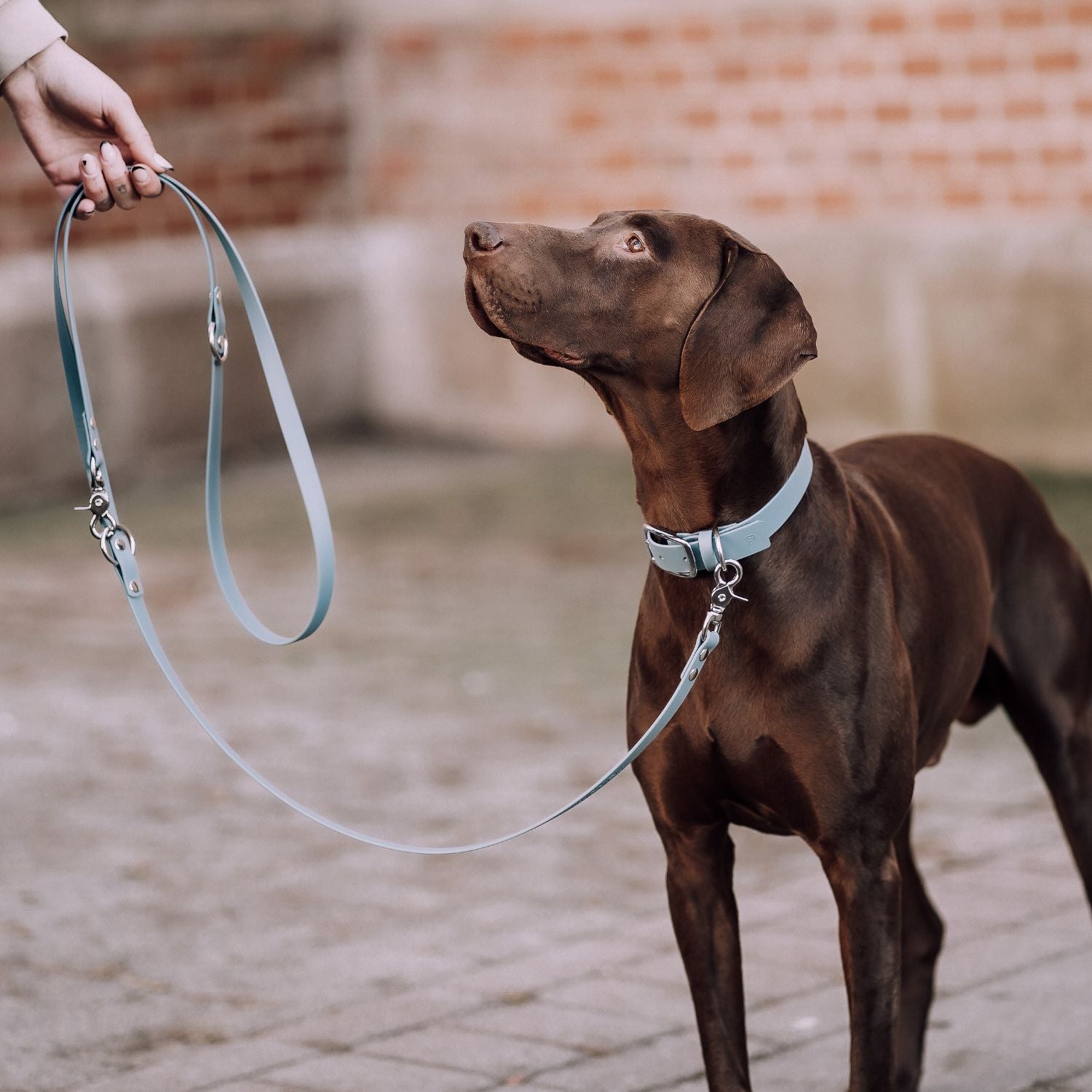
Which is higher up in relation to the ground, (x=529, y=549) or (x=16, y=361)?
(x=16, y=361)

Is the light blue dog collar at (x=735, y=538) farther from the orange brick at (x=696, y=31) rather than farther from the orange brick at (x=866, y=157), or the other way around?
the orange brick at (x=696, y=31)

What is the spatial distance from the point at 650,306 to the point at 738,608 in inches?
20.1

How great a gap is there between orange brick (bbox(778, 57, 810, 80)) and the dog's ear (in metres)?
7.33

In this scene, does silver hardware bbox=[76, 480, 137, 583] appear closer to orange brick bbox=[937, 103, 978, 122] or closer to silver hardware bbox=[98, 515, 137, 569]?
silver hardware bbox=[98, 515, 137, 569]

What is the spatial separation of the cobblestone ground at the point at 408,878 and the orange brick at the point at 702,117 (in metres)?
3.08

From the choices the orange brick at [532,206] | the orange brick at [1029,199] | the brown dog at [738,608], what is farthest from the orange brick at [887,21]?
the brown dog at [738,608]

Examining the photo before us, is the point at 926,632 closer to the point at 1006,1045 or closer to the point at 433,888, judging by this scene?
the point at 1006,1045

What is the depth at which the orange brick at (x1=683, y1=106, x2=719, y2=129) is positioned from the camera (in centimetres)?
1062

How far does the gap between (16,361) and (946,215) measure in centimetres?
455

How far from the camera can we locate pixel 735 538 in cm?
335

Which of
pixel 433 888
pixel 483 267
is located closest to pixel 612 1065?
pixel 433 888

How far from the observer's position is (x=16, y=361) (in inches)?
394

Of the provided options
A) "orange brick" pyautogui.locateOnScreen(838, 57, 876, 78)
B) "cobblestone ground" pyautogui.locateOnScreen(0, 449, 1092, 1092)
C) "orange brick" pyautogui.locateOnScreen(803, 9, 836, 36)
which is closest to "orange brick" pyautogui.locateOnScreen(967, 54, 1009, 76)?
"orange brick" pyautogui.locateOnScreen(838, 57, 876, 78)

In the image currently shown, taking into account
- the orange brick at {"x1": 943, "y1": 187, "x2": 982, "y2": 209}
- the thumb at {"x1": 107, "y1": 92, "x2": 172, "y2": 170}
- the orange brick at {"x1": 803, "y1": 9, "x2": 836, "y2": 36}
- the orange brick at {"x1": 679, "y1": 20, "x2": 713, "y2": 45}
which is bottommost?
the thumb at {"x1": 107, "y1": 92, "x2": 172, "y2": 170}
